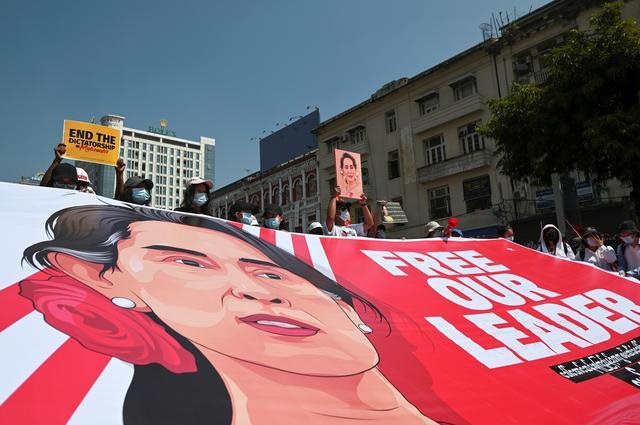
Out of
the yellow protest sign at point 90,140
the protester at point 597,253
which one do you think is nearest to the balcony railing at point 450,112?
the protester at point 597,253

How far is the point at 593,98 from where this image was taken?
33.1 feet

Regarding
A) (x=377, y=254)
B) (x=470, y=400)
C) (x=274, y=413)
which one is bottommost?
(x=470, y=400)

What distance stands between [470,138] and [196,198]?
17469mm

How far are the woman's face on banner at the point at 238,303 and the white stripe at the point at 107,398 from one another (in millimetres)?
367

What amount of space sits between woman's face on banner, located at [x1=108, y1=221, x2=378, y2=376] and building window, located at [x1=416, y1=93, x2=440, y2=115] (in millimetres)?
19577

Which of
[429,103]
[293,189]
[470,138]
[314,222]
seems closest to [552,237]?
[314,222]

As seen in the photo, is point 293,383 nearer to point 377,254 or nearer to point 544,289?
point 377,254

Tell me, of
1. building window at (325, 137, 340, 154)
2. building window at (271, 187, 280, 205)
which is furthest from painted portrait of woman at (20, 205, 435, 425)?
building window at (271, 187, 280, 205)

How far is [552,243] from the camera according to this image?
5461 mm

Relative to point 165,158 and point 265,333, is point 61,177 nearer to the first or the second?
point 265,333

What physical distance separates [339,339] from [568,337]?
69.6 inches

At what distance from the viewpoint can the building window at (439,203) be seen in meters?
20.0

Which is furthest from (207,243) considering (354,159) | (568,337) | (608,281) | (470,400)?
(354,159)

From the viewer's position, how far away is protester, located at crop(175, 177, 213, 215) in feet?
13.7
